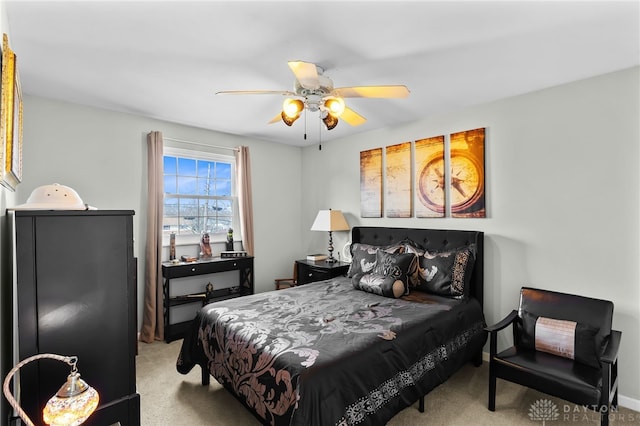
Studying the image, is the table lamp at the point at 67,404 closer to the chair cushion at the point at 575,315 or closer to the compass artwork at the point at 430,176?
the chair cushion at the point at 575,315

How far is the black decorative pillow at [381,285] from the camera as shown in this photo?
2.95 meters

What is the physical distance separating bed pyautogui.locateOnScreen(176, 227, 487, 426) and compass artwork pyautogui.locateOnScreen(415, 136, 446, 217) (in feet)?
0.90

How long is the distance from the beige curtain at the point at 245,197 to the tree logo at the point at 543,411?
342 centimetres

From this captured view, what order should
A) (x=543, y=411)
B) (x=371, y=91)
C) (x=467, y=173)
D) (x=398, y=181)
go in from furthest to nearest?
(x=398, y=181) < (x=467, y=173) < (x=543, y=411) < (x=371, y=91)

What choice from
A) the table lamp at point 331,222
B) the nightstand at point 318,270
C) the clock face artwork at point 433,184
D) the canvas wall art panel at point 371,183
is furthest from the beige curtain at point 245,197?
the clock face artwork at point 433,184

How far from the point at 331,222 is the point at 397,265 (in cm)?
139

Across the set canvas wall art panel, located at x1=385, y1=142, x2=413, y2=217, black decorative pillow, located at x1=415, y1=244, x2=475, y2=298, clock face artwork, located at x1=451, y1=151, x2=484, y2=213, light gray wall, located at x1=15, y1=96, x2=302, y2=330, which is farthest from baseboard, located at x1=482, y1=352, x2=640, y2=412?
light gray wall, located at x1=15, y1=96, x2=302, y2=330

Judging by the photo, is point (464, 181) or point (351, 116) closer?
point (351, 116)

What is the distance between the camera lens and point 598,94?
8.35 ft

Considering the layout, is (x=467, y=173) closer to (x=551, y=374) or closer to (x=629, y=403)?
(x=551, y=374)

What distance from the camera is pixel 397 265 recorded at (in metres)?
3.09

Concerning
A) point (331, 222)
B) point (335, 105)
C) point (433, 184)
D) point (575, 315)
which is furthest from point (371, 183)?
point (575, 315)

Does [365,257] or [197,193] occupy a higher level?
[197,193]

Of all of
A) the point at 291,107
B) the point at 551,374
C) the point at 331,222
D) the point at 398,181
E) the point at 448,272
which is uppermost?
the point at 291,107
